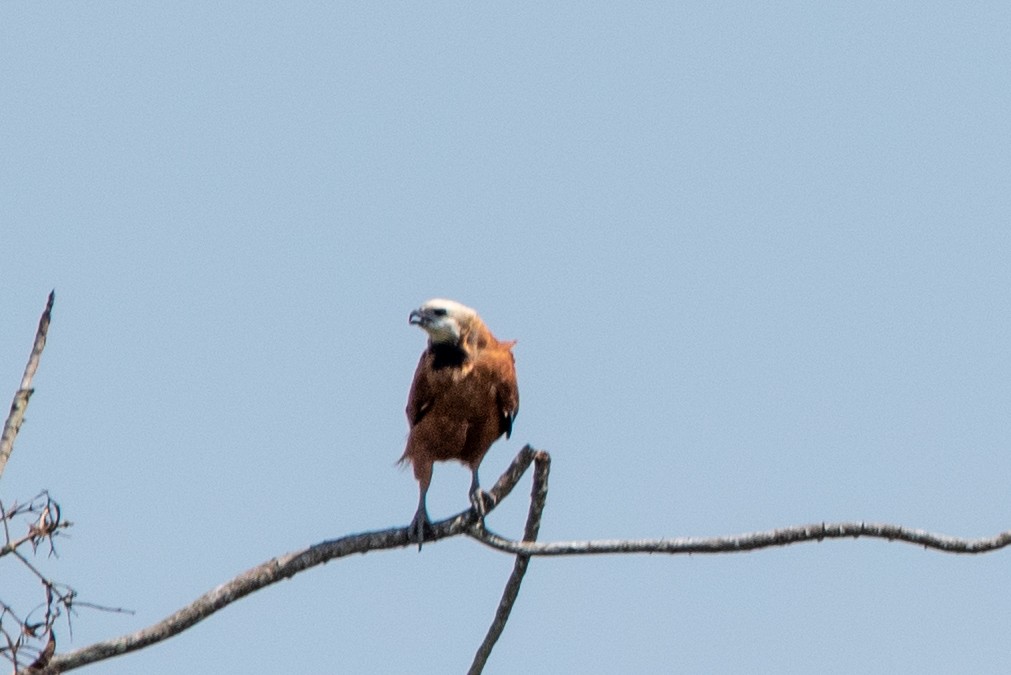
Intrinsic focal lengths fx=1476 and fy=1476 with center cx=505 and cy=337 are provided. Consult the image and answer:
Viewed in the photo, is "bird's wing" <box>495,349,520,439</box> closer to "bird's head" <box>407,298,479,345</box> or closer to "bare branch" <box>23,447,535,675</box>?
"bird's head" <box>407,298,479,345</box>

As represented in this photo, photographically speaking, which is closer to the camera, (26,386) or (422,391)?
(26,386)

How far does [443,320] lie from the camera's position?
9.27 meters

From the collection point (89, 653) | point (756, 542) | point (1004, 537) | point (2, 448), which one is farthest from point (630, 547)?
point (2, 448)

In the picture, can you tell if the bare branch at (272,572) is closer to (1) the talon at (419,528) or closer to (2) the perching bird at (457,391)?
(1) the talon at (419,528)

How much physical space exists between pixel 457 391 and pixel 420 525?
3.64 ft

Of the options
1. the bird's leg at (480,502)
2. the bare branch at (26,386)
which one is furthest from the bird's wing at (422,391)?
the bare branch at (26,386)

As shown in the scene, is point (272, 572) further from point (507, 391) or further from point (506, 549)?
point (507, 391)

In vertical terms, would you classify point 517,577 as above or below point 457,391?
below

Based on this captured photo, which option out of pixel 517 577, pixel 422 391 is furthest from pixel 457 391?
pixel 517 577

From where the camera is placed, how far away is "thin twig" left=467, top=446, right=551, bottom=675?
23.6ft

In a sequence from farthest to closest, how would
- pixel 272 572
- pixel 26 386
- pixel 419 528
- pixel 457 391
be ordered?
1. pixel 457 391
2. pixel 419 528
3. pixel 272 572
4. pixel 26 386

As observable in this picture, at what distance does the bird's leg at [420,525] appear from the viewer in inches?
Answer: 315

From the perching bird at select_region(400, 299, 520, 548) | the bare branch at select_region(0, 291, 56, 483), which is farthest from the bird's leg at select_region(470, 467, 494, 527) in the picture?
the bare branch at select_region(0, 291, 56, 483)

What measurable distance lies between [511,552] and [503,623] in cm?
35
